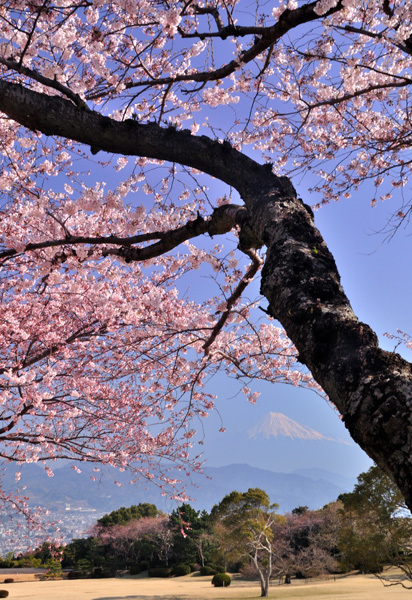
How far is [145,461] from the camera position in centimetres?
1004

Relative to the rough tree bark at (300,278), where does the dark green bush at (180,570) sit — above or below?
below

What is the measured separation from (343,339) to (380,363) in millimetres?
219

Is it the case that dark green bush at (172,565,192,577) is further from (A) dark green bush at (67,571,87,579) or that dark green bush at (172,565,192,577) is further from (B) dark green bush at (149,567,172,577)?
(A) dark green bush at (67,571,87,579)

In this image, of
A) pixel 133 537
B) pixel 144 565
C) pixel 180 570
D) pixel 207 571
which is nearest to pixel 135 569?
pixel 144 565

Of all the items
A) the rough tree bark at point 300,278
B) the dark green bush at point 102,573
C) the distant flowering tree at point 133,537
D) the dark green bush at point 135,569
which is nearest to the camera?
the rough tree bark at point 300,278

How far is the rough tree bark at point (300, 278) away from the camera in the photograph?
5.15 ft

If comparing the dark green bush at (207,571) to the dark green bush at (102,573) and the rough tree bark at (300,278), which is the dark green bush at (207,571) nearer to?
the dark green bush at (102,573)

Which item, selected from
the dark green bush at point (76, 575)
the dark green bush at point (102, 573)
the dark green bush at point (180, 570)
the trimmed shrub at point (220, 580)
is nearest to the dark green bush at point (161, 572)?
the dark green bush at point (180, 570)

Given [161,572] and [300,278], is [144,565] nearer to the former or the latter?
[161,572]

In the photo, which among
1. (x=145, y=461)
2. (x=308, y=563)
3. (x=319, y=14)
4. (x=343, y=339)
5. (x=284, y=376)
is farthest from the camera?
(x=308, y=563)

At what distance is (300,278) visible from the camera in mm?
2301

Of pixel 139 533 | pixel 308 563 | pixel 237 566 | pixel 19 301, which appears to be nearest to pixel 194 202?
pixel 19 301

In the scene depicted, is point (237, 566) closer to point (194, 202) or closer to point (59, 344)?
point (59, 344)

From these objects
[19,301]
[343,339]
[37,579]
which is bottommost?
[37,579]
